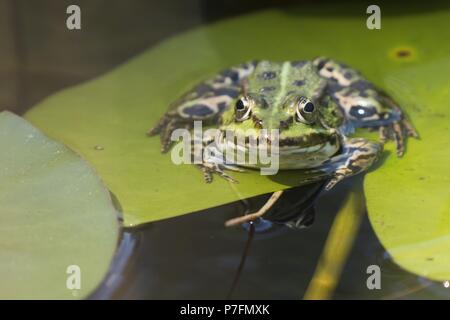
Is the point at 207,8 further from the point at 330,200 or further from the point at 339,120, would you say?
the point at 330,200

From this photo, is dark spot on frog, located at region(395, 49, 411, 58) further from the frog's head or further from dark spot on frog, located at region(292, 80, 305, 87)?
the frog's head

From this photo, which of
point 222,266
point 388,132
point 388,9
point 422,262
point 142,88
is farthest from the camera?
point 388,9

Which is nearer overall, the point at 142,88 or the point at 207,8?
the point at 142,88

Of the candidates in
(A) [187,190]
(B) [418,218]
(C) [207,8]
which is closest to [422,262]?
(B) [418,218]

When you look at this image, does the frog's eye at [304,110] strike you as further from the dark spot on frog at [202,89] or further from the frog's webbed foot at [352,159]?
the dark spot on frog at [202,89]

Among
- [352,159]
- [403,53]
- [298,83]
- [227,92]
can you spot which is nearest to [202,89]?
[227,92]

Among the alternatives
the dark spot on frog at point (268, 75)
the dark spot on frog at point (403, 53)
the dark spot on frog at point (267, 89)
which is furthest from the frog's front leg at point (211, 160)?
the dark spot on frog at point (403, 53)

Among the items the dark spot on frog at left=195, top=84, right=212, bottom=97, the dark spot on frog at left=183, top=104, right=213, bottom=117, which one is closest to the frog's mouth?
the dark spot on frog at left=183, top=104, right=213, bottom=117
